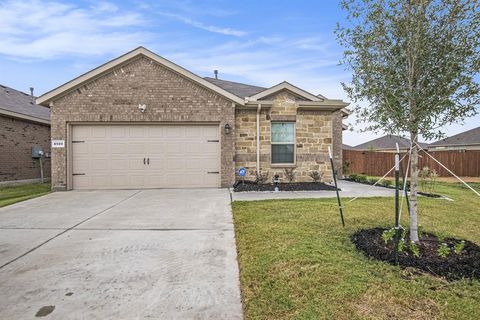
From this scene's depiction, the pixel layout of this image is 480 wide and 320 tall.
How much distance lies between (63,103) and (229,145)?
5.80 metres

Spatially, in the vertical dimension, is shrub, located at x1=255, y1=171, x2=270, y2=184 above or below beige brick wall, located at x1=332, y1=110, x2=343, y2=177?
below

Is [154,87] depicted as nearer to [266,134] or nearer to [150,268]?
[266,134]

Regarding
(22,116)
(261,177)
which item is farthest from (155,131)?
(22,116)

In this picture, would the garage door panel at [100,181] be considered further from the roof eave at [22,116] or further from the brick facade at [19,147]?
the roof eave at [22,116]

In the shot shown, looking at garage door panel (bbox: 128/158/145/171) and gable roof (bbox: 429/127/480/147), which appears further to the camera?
gable roof (bbox: 429/127/480/147)

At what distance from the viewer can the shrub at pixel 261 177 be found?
10469 mm

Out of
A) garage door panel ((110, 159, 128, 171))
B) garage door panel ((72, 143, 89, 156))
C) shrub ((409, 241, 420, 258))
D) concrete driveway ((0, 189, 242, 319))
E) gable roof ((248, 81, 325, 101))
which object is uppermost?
gable roof ((248, 81, 325, 101))

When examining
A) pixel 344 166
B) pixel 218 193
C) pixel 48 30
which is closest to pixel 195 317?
pixel 218 193

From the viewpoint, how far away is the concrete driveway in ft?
8.27

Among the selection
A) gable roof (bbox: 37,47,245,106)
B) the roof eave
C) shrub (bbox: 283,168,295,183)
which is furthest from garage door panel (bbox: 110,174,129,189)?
shrub (bbox: 283,168,295,183)

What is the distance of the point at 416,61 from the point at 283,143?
23.8ft

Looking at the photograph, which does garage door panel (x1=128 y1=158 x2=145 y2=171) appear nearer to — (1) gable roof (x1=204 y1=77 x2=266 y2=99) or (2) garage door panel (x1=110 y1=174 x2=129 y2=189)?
(2) garage door panel (x1=110 y1=174 x2=129 y2=189)

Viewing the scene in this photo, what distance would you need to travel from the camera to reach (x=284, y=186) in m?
9.91

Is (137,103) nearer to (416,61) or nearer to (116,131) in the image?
(116,131)
